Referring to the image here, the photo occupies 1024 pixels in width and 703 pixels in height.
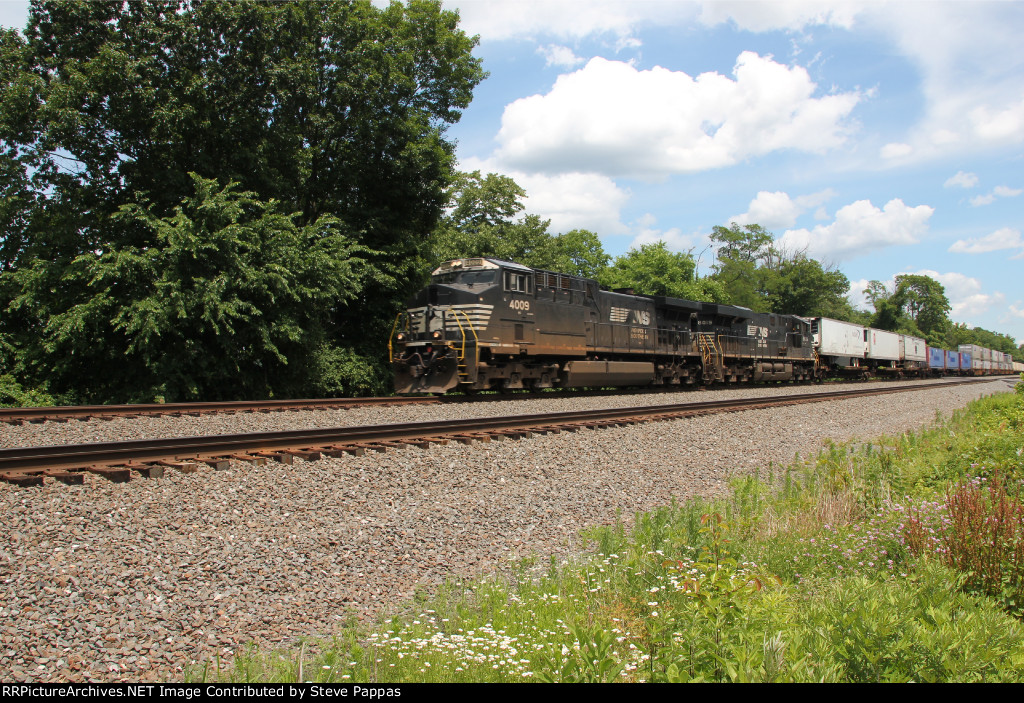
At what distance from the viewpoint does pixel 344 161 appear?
21.0 m

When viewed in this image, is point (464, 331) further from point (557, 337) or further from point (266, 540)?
point (266, 540)

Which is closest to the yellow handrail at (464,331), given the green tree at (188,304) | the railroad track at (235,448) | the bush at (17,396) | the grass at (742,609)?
the green tree at (188,304)

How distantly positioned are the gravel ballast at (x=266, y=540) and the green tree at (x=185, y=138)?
871 centimetres

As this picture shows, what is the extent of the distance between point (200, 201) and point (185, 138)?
227 cm

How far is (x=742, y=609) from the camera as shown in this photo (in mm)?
3006

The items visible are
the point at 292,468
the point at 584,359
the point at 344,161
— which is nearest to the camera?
the point at 292,468

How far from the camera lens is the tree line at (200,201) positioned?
47.5 feet

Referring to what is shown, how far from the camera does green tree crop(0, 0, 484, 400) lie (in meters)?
14.7

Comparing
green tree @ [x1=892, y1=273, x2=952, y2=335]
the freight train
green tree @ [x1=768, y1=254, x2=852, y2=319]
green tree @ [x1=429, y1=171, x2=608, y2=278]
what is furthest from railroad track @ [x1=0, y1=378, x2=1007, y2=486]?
green tree @ [x1=892, y1=273, x2=952, y2=335]

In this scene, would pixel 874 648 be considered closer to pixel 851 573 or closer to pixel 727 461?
pixel 851 573

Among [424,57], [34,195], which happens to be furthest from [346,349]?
[424,57]

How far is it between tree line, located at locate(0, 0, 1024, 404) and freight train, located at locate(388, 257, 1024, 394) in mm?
3139

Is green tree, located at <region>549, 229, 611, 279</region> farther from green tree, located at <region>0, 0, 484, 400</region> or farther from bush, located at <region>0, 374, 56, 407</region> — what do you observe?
bush, located at <region>0, 374, 56, 407</region>

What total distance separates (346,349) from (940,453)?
15732mm
